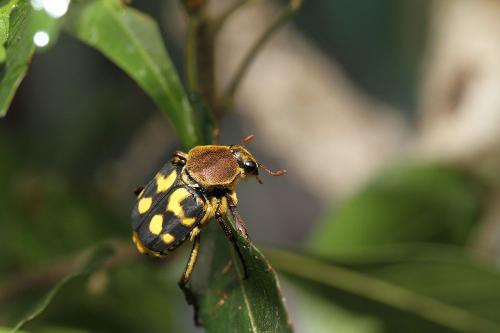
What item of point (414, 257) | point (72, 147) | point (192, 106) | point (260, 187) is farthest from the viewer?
point (260, 187)

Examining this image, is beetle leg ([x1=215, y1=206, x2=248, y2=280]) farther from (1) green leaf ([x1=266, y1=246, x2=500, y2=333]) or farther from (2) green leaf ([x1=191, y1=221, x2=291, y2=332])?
(1) green leaf ([x1=266, y1=246, x2=500, y2=333])

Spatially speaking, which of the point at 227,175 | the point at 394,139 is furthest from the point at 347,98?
the point at 227,175

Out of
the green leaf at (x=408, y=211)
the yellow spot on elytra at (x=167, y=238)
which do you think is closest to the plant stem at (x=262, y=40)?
the yellow spot on elytra at (x=167, y=238)

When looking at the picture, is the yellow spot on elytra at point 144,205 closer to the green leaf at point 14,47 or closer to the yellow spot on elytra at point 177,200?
the yellow spot on elytra at point 177,200

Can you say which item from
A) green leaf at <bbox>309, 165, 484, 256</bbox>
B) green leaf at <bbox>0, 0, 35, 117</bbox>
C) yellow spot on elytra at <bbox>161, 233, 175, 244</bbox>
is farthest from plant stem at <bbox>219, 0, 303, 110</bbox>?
green leaf at <bbox>309, 165, 484, 256</bbox>

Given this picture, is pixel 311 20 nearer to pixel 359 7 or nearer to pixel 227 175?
pixel 359 7

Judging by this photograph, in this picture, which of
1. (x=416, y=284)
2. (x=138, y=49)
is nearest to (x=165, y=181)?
(x=138, y=49)
